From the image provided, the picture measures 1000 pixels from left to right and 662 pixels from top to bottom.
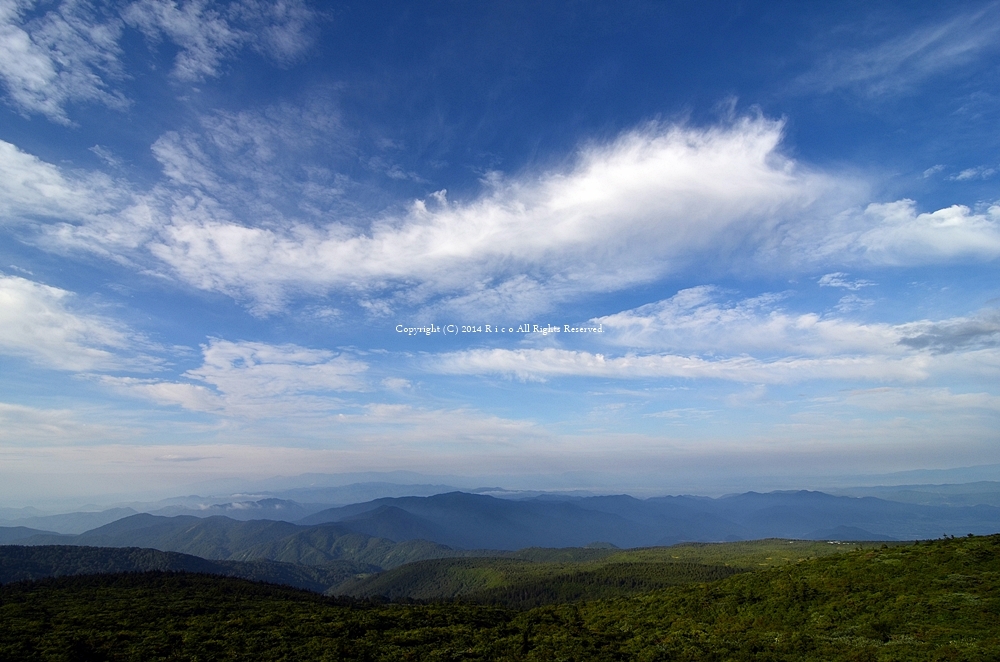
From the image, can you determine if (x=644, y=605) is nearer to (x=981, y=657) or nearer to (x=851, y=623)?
(x=851, y=623)

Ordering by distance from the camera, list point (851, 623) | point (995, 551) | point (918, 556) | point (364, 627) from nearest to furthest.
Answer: point (851, 623) → point (995, 551) → point (918, 556) → point (364, 627)

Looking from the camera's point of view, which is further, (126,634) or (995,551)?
(126,634)

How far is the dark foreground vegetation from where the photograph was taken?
41.9 meters

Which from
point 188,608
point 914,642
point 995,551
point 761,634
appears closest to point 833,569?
point 995,551

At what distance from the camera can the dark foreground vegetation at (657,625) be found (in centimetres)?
4194

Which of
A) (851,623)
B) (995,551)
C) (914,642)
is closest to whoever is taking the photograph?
(914,642)

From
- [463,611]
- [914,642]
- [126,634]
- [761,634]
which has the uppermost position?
[914,642]

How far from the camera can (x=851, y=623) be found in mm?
47062

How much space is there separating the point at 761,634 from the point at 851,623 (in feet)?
29.5

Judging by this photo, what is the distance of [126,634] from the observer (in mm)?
60219

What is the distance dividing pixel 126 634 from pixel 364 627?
31058 mm

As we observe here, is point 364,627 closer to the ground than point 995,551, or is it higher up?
closer to the ground

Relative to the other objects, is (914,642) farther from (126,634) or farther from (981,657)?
(126,634)

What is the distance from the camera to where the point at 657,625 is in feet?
205
